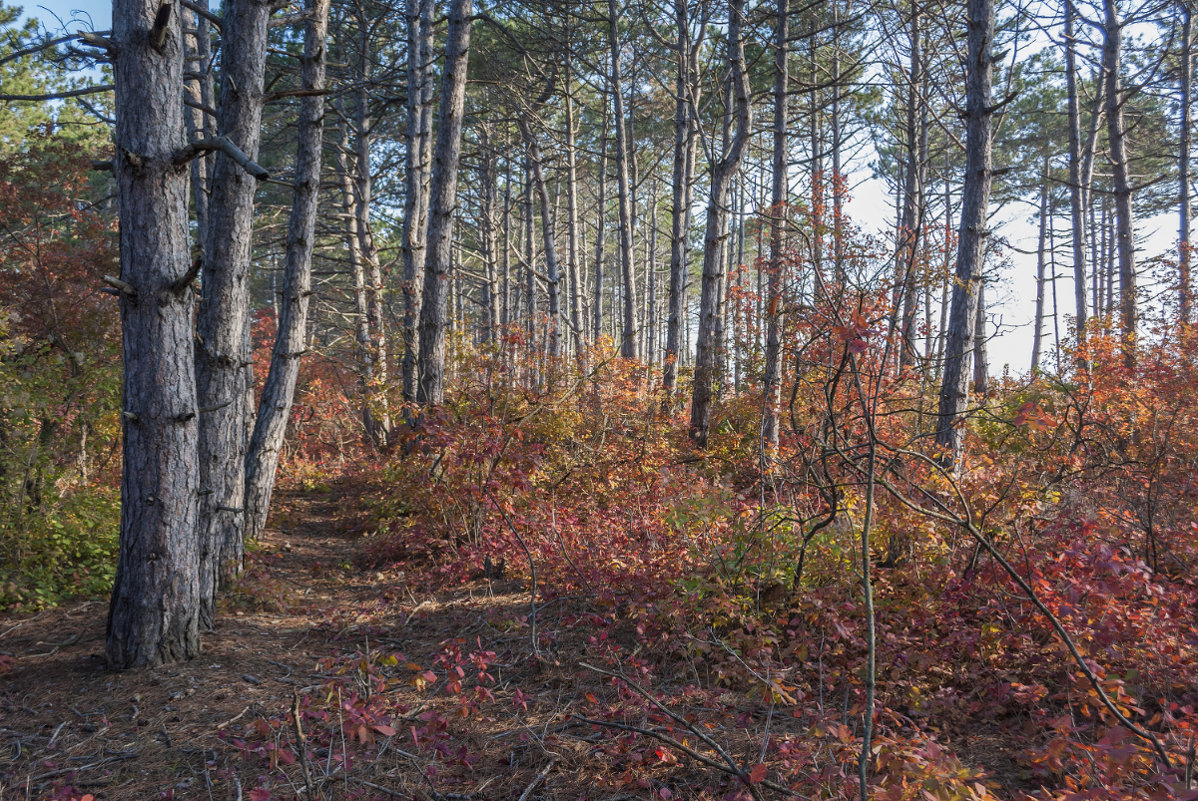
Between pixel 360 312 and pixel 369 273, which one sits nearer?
pixel 369 273

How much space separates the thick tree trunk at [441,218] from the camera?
7398 millimetres

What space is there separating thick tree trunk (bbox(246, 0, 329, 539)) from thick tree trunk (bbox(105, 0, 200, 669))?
9.06 ft

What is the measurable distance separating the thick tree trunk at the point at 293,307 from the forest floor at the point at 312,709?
153 cm

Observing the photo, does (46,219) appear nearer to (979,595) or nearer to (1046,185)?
(979,595)

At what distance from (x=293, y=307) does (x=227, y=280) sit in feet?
7.82

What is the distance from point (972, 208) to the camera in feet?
21.5

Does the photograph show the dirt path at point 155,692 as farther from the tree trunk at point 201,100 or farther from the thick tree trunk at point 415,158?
the tree trunk at point 201,100

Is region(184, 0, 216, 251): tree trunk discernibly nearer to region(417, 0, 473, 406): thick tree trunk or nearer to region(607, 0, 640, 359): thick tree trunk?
region(417, 0, 473, 406): thick tree trunk

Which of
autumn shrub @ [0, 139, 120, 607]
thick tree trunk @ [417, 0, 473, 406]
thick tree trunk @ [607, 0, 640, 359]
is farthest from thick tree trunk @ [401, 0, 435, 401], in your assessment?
autumn shrub @ [0, 139, 120, 607]

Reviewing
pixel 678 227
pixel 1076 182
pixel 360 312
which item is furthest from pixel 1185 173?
pixel 360 312

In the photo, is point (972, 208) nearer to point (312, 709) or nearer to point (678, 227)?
point (678, 227)

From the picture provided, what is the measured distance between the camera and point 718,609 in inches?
159

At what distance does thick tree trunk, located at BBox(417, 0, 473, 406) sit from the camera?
7.40m

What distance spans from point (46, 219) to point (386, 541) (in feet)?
22.1
